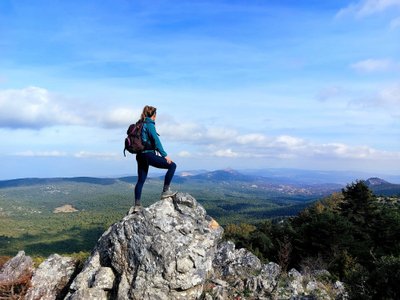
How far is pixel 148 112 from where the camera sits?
42.9ft

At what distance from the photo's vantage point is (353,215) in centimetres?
4506

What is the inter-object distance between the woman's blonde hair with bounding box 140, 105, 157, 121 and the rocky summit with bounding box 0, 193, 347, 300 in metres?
3.49

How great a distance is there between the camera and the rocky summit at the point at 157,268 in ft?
41.8

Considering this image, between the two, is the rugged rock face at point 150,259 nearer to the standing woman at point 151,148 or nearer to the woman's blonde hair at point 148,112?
the standing woman at point 151,148

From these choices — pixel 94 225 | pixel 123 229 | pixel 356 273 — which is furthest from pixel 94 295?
pixel 94 225

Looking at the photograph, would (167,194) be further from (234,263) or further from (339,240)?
(339,240)

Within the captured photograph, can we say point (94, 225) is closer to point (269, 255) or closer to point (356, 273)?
point (269, 255)

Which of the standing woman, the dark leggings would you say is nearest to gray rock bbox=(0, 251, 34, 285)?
the dark leggings

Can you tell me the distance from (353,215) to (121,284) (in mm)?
38854

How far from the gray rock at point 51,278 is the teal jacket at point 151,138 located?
6904mm

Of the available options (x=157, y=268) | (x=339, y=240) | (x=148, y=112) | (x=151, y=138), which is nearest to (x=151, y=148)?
(x=151, y=138)

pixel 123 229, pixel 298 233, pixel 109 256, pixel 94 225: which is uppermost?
pixel 123 229

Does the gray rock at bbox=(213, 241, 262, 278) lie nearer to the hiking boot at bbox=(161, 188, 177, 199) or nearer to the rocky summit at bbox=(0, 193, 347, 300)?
the rocky summit at bbox=(0, 193, 347, 300)

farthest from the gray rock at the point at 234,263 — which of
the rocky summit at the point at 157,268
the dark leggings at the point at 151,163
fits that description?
the dark leggings at the point at 151,163
